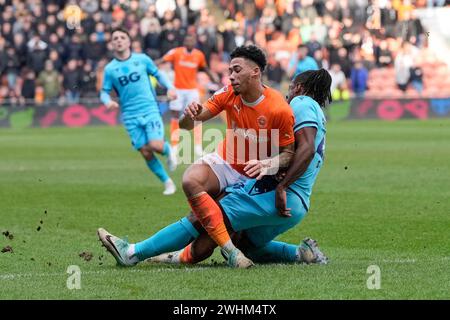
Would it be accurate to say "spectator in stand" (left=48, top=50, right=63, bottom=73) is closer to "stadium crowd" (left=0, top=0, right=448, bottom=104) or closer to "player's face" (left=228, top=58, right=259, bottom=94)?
"stadium crowd" (left=0, top=0, right=448, bottom=104)

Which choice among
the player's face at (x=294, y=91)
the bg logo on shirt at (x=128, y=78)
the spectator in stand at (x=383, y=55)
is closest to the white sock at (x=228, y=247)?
the player's face at (x=294, y=91)

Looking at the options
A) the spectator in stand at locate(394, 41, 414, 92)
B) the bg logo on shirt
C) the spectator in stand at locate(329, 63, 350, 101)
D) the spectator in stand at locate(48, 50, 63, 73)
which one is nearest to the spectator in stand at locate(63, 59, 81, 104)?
the spectator in stand at locate(48, 50, 63, 73)

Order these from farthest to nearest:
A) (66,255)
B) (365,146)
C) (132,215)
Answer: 1. (365,146)
2. (132,215)
3. (66,255)

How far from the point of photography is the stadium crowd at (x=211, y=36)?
117 feet

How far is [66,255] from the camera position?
10.1 m

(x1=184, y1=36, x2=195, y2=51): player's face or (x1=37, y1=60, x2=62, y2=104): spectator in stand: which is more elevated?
(x1=184, y1=36, x2=195, y2=51): player's face

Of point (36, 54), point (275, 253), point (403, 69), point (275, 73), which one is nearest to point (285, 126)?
point (275, 253)

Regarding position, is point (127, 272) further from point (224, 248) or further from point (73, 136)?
point (73, 136)

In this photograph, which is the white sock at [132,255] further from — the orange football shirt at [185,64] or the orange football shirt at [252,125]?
the orange football shirt at [185,64]

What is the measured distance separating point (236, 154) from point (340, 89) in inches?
1114

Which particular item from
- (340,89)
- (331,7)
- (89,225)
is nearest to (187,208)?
(89,225)

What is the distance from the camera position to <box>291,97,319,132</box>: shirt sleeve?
8859mm

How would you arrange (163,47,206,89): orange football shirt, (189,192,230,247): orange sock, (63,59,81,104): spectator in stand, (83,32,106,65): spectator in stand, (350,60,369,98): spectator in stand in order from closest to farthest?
(189,192,230,247): orange sock → (163,47,206,89): orange football shirt → (63,59,81,104): spectator in stand → (83,32,106,65): spectator in stand → (350,60,369,98): spectator in stand

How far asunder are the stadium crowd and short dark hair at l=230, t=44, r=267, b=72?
2491 cm
